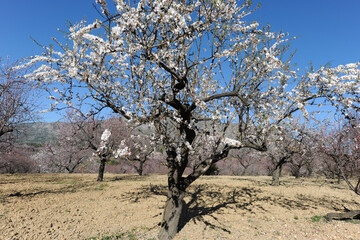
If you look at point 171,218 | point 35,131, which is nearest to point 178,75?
point 171,218

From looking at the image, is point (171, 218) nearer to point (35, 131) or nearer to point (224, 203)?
point (224, 203)

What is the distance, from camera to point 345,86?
5.00m

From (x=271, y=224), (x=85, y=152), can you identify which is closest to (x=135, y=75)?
(x=271, y=224)

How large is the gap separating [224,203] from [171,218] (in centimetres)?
379

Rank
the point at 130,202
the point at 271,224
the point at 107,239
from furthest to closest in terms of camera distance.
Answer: the point at 130,202 < the point at 271,224 < the point at 107,239

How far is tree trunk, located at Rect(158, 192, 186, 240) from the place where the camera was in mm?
5418

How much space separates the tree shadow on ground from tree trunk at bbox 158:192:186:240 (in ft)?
1.99

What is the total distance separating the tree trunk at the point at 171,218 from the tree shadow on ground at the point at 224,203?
0.61m

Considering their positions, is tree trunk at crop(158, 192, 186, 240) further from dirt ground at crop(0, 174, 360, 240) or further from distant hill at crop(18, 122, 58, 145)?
distant hill at crop(18, 122, 58, 145)

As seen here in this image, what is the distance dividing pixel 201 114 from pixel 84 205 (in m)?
6.09

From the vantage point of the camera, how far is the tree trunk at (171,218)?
542 centimetres

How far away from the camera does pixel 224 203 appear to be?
334 inches

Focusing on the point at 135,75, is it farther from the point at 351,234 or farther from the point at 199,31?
the point at 351,234

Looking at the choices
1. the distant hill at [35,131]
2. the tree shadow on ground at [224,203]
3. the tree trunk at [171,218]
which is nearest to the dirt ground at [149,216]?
the tree shadow on ground at [224,203]
